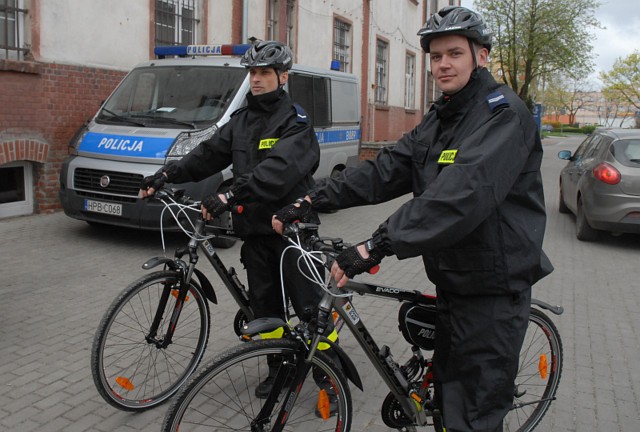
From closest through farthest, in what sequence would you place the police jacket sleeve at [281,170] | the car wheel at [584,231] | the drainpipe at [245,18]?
the police jacket sleeve at [281,170] < the car wheel at [584,231] < the drainpipe at [245,18]

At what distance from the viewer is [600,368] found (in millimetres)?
4625

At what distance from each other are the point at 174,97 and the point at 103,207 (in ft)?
5.33

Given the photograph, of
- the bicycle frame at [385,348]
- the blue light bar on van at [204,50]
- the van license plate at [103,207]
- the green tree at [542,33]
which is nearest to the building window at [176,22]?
the blue light bar on van at [204,50]

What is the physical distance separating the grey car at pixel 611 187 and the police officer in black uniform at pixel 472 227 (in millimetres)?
6646

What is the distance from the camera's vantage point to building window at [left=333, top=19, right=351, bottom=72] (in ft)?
61.1

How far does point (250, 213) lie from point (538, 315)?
1.60 metres

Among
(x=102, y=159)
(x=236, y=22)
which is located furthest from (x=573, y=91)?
(x=102, y=159)

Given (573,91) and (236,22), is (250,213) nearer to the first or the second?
(236,22)

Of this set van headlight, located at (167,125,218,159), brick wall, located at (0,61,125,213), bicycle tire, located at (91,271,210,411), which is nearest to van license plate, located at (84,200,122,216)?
van headlight, located at (167,125,218,159)

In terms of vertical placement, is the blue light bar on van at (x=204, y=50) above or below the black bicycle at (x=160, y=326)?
above

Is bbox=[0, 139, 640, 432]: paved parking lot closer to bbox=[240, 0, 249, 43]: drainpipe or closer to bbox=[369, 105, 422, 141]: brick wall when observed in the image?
bbox=[240, 0, 249, 43]: drainpipe

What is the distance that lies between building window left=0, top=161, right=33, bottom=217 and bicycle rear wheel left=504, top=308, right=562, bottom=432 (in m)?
7.70

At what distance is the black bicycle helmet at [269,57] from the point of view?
11.9 ft

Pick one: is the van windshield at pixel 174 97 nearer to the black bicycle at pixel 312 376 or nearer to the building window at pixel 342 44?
the black bicycle at pixel 312 376
